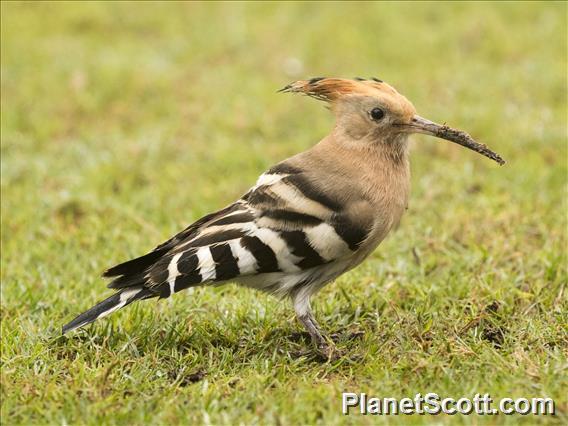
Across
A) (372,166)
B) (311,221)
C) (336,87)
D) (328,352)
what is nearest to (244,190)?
(336,87)

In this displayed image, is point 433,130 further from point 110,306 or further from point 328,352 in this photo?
point 110,306

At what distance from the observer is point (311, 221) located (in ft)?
11.9

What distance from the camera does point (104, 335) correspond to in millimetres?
3807

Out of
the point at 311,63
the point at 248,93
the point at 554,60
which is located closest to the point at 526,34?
the point at 554,60

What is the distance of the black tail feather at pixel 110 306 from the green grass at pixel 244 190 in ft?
0.55

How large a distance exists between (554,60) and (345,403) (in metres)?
6.21

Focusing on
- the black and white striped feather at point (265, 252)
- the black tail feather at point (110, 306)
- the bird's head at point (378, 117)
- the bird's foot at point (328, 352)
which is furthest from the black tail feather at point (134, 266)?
the bird's head at point (378, 117)

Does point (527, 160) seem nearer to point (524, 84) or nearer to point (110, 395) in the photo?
point (524, 84)

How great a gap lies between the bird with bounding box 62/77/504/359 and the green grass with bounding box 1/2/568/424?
0.28 m

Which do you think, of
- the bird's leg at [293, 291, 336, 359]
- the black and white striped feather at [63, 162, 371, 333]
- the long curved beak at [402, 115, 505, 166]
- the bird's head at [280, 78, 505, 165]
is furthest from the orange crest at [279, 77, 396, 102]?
the bird's leg at [293, 291, 336, 359]

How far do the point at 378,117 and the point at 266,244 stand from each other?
2.54 feet

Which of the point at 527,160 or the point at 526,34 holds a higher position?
the point at 526,34

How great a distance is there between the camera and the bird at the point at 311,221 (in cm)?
359

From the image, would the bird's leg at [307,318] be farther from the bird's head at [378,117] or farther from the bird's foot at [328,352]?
the bird's head at [378,117]
